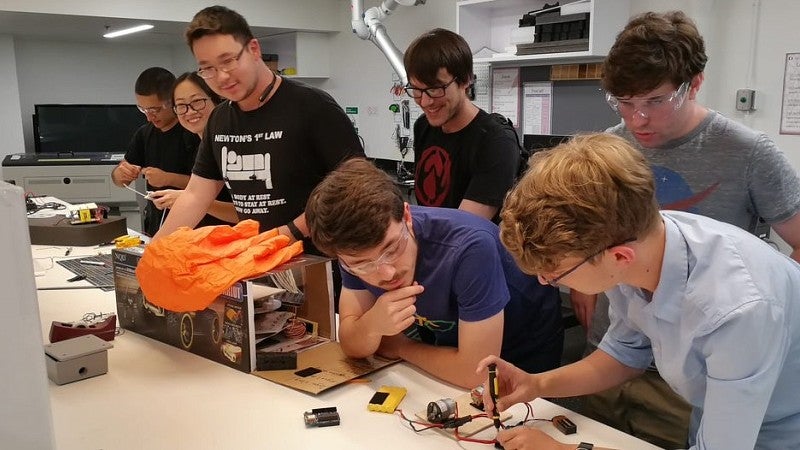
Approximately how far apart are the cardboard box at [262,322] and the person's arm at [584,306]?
1.96 feet

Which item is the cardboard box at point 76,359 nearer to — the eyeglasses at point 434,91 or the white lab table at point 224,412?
the white lab table at point 224,412

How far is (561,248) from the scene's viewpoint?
91 centimetres

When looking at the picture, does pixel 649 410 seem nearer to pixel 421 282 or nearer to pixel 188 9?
pixel 421 282

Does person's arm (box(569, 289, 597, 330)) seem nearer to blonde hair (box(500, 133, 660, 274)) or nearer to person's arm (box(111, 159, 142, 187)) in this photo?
blonde hair (box(500, 133, 660, 274))

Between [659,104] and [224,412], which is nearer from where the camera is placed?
[224,412]

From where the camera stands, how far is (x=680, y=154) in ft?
5.03

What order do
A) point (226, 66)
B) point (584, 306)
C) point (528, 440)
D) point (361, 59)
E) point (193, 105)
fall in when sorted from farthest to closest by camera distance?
1. point (361, 59)
2. point (193, 105)
3. point (226, 66)
4. point (584, 306)
5. point (528, 440)

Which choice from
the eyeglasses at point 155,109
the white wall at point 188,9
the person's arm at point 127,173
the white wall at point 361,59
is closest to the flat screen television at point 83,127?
the white wall at point 361,59

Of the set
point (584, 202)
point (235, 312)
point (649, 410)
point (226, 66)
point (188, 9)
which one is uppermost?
point (188, 9)

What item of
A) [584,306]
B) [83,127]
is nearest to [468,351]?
[584,306]

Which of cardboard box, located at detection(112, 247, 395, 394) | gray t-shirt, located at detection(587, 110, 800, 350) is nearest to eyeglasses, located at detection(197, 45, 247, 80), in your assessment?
cardboard box, located at detection(112, 247, 395, 394)

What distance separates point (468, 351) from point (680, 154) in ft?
2.32

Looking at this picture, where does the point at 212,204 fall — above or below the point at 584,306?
above

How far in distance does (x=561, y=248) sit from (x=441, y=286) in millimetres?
520
